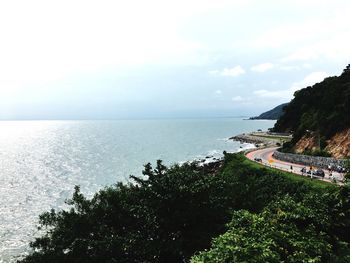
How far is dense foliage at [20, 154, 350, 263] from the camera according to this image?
16.8 meters

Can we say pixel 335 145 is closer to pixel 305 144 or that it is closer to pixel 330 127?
pixel 330 127

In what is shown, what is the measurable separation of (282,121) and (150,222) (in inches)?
4970

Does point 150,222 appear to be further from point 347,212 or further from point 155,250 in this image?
point 347,212

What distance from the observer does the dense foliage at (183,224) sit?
662 inches

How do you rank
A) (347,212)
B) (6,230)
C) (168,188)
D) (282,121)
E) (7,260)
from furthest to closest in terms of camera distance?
(282,121)
(6,230)
(7,260)
(168,188)
(347,212)

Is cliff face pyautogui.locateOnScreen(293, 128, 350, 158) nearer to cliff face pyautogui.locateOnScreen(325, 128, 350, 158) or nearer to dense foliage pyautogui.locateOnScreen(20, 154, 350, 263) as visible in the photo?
cliff face pyautogui.locateOnScreen(325, 128, 350, 158)

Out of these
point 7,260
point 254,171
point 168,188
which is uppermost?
point 168,188

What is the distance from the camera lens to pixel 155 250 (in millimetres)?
20266

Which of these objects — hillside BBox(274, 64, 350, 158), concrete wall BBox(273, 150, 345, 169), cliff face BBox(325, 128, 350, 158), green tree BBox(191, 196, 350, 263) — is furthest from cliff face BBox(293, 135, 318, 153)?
green tree BBox(191, 196, 350, 263)

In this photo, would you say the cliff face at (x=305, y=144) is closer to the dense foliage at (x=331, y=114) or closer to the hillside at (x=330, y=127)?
the hillside at (x=330, y=127)

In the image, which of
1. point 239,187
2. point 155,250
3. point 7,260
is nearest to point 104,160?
point 7,260

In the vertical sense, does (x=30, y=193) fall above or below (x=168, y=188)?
below

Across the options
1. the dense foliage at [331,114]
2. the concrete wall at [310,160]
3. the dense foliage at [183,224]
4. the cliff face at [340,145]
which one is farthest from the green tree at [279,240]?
the dense foliage at [331,114]

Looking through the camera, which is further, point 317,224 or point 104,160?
point 104,160
